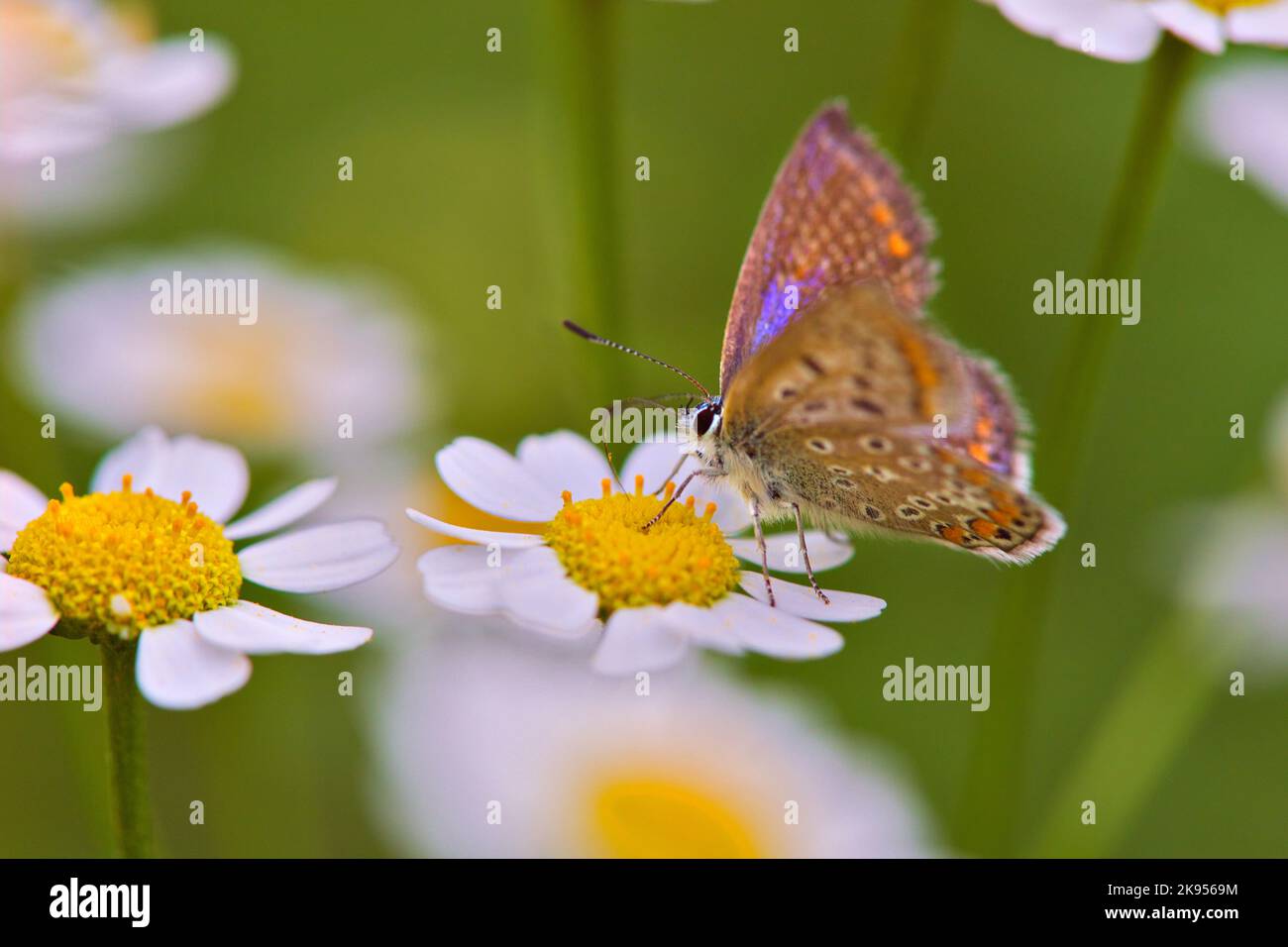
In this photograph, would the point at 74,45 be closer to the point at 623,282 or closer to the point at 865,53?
the point at 623,282

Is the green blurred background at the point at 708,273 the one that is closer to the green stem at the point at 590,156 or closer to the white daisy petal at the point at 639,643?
the green stem at the point at 590,156

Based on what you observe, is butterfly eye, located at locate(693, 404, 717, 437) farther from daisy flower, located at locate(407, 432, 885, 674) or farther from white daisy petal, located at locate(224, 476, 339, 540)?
white daisy petal, located at locate(224, 476, 339, 540)

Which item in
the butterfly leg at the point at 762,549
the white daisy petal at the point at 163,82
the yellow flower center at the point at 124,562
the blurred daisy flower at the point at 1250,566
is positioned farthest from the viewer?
the blurred daisy flower at the point at 1250,566

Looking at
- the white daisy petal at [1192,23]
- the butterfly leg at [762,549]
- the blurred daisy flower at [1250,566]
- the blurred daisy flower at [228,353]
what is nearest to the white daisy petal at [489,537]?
the butterfly leg at [762,549]

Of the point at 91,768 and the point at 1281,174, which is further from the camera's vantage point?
the point at 1281,174

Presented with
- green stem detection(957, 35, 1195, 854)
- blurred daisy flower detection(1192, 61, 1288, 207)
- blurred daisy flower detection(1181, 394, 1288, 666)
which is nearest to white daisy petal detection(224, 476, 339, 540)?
green stem detection(957, 35, 1195, 854)
